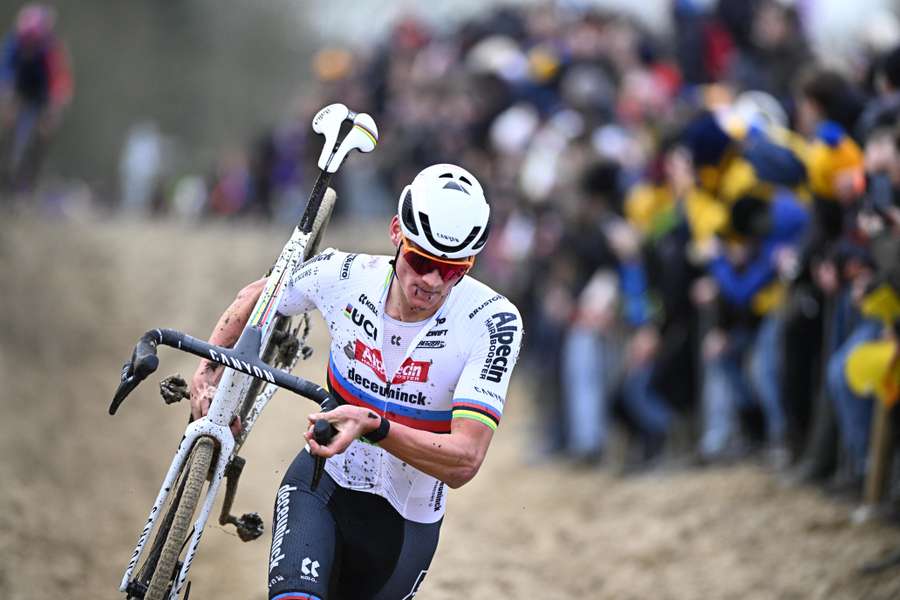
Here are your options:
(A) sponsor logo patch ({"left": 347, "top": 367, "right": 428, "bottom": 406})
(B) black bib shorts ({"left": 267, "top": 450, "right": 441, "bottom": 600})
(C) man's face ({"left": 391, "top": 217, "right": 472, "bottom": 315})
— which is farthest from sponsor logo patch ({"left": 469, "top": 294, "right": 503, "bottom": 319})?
(B) black bib shorts ({"left": 267, "top": 450, "right": 441, "bottom": 600})

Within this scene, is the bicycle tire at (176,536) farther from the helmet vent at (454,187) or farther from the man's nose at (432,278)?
the helmet vent at (454,187)

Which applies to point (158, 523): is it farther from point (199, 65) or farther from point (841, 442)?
point (199, 65)

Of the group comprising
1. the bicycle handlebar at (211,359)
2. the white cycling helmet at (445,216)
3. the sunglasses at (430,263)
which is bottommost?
the bicycle handlebar at (211,359)

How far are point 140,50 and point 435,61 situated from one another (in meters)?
35.4

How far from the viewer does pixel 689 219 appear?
35.5ft

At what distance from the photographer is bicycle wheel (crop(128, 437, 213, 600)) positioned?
16.8 ft

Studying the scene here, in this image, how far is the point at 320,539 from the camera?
5.21 meters

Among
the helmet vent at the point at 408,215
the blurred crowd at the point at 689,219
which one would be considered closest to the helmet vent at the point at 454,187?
the helmet vent at the point at 408,215

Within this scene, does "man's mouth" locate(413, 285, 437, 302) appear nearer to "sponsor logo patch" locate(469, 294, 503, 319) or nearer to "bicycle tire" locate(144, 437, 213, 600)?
"sponsor logo patch" locate(469, 294, 503, 319)

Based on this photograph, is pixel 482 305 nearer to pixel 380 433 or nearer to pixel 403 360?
pixel 403 360

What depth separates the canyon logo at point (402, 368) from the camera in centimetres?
531

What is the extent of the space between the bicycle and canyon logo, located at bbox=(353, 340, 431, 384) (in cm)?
40

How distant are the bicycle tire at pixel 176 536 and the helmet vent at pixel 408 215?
1.41 meters

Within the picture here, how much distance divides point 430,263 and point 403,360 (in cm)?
53
